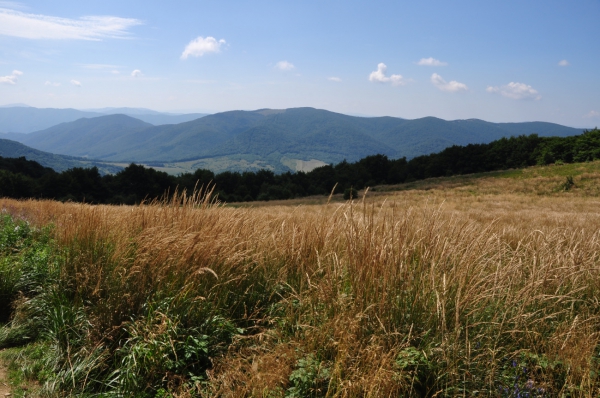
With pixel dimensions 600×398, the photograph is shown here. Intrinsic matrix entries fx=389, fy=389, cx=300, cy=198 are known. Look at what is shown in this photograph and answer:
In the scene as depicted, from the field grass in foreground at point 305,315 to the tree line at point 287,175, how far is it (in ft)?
145

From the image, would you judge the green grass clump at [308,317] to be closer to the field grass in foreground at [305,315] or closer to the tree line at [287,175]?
the field grass in foreground at [305,315]

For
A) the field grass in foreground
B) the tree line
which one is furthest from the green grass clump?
the tree line

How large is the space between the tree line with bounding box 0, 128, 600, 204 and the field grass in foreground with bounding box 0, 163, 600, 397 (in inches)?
1740

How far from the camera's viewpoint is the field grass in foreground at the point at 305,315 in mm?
2576

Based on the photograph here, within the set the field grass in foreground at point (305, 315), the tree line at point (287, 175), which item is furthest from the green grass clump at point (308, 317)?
the tree line at point (287, 175)

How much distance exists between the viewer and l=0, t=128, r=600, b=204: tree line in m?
49.7

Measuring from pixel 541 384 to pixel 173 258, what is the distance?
10.1ft

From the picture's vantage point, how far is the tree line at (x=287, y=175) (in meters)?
49.7

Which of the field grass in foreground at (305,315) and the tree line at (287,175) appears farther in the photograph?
the tree line at (287,175)

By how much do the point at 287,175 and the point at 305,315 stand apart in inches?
2843

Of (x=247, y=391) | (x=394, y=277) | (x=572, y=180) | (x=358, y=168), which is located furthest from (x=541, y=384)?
(x=358, y=168)

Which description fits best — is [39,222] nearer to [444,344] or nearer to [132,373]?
[132,373]

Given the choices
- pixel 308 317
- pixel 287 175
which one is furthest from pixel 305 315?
pixel 287 175

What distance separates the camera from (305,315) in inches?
125
